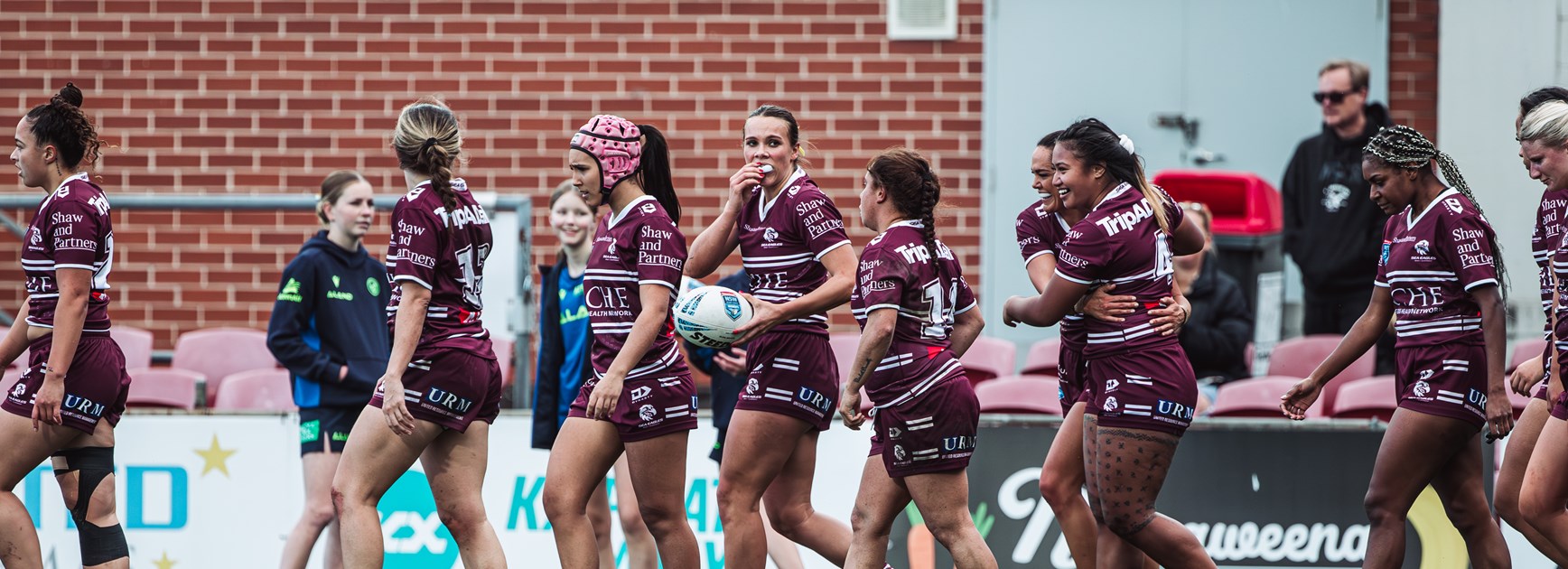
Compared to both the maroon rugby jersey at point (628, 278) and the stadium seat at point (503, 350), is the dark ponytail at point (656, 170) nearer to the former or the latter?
the maroon rugby jersey at point (628, 278)

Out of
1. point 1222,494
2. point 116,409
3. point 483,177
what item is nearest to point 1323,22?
point 1222,494

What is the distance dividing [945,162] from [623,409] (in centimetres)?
566

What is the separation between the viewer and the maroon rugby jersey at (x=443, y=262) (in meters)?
5.45

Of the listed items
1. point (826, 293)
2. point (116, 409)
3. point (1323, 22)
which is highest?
point (1323, 22)

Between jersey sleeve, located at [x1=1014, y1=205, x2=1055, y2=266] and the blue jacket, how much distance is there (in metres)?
2.87

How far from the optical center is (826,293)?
548cm

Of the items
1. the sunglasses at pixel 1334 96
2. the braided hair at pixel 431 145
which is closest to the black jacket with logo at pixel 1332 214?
the sunglasses at pixel 1334 96

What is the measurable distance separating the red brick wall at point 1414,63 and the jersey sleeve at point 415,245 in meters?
7.27

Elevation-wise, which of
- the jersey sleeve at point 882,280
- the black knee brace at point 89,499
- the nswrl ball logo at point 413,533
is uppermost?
the jersey sleeve at point 882,280

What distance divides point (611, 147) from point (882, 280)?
41.4 inches

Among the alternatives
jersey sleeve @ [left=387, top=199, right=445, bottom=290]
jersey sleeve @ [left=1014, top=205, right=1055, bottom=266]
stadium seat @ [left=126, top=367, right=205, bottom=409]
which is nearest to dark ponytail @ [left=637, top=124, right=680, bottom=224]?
jersey sleeve @ [left=387, top=199, right=445, bottom=290]

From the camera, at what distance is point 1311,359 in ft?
28.5

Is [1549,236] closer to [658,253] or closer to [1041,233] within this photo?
[1041,233]

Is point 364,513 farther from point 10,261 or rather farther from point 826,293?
point 10,261
